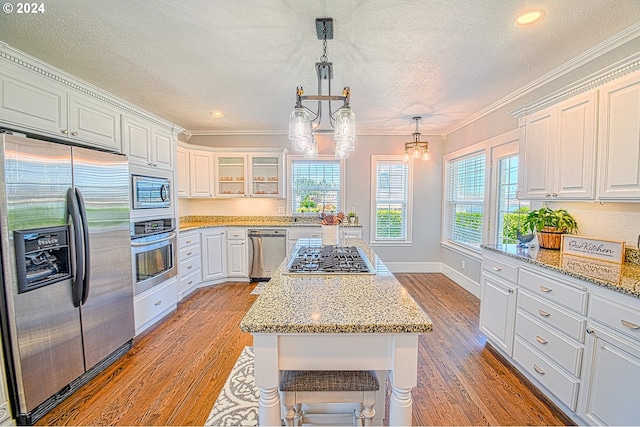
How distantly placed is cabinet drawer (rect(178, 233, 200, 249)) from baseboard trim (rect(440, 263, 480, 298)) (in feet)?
13.3

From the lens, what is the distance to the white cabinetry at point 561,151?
1.91 meters

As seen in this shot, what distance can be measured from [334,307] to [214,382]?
154cm

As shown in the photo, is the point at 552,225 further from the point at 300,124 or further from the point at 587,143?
the point at 300,124

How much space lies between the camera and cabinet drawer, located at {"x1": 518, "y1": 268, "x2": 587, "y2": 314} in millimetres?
1580

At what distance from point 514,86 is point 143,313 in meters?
4.47

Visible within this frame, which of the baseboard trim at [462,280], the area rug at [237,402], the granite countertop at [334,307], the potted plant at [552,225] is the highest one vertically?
the potted plant at [552,225]

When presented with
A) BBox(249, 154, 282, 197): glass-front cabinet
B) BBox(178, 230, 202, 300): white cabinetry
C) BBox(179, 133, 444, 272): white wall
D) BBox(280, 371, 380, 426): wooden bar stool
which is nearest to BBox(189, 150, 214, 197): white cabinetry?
BBox(179, 133, 444, 272): white wall

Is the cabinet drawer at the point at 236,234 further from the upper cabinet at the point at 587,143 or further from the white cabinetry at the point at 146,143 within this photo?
the upper cabinet at the point at 587,143

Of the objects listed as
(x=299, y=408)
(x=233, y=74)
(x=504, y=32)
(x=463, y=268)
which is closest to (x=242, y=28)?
(x=233, y=74)

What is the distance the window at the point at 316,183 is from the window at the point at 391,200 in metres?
0.67

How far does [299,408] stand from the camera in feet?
3.94

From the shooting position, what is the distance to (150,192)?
2.83 meters

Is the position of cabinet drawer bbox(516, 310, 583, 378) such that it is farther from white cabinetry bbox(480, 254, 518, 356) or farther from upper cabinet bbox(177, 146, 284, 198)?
upper cabinet bbox(177, 146, 284, 198)

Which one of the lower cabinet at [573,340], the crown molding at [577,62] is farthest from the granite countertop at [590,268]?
the crown molding at [577,62]
